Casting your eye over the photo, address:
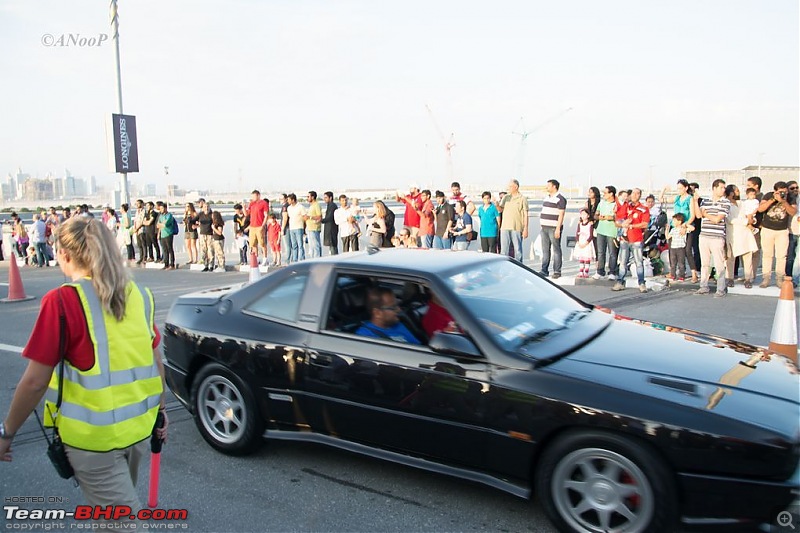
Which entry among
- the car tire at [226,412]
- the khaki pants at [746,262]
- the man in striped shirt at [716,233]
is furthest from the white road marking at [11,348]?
the khaki pants at [746,262]

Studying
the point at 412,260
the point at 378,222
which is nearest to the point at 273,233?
the point at 378,222

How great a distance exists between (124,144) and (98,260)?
75.5 feet

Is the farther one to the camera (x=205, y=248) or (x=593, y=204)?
(x=205, y=248)

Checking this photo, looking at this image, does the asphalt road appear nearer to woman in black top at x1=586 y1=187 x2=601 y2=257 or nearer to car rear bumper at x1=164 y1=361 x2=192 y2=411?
car rear bumper at x1=164 y1=361 x2=192 y2=411

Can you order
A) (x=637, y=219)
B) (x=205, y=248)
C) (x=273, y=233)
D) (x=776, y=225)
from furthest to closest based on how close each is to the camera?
(x=273, y=233), (x=205, y=248), (x=637, y=219), (x=776, y=225)

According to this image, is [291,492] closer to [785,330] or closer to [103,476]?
[103,476]

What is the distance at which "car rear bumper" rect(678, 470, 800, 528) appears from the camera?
2613mm

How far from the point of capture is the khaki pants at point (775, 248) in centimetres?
953

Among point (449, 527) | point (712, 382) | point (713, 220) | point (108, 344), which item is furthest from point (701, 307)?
point (108, 344)

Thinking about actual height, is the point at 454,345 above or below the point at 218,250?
above

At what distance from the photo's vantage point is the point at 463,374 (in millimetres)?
3248

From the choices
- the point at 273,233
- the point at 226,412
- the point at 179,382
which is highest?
the point at 273,233

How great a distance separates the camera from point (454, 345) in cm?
329

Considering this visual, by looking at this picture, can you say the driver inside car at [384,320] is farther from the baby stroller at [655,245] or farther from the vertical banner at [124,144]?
the vertical banner at [124,144]
